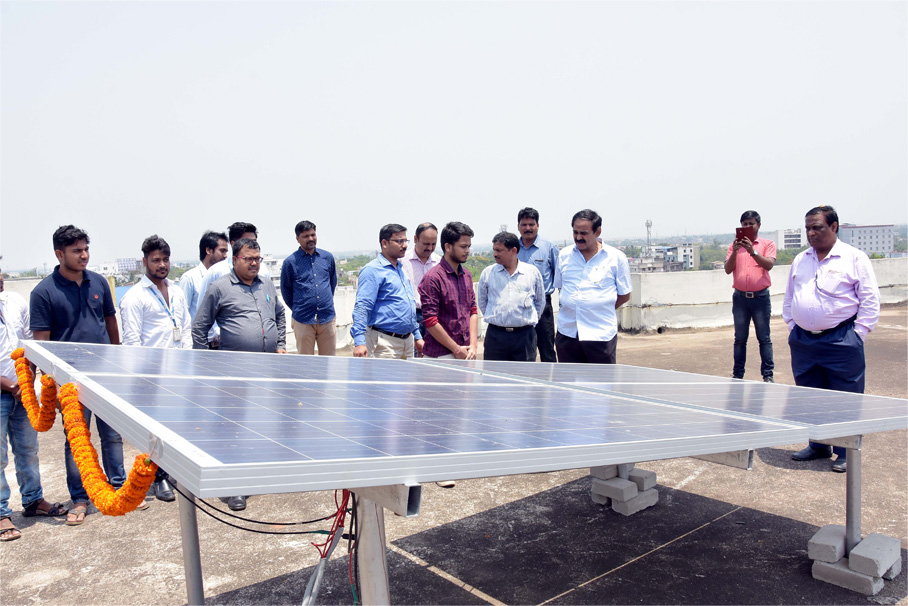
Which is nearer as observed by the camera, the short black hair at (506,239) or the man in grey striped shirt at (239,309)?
the man in grey striped shirt at (239,309)

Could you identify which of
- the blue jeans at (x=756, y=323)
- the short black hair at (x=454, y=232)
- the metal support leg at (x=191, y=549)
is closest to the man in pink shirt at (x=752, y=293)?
the blue jeans at (x=756, y=323)

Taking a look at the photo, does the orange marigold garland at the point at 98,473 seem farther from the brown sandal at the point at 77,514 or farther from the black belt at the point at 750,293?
the black belt at the point at 750,293

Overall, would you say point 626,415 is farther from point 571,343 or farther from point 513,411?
point 571,343

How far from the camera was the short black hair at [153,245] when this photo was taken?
225 inches

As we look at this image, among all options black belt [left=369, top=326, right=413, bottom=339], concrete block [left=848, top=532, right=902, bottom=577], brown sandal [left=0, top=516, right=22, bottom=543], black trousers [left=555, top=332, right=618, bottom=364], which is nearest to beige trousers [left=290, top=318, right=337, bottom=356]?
black belt [left=369, top=326, right=413, bottom=339]

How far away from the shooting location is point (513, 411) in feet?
9.05

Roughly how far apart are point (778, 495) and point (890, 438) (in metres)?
2.09

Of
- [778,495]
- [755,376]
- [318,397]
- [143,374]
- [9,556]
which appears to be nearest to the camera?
[318,397]

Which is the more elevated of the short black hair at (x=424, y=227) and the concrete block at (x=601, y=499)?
the short black hair at (x=424, y=227)

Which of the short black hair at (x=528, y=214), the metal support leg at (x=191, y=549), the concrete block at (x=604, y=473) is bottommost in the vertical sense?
the concrete block at (x=604, y=473)

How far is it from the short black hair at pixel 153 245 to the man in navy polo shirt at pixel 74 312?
0.52m

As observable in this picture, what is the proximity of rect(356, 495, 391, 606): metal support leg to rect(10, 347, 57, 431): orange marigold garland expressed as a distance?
5.67 feet

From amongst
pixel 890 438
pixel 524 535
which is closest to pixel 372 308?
pixel 524 535

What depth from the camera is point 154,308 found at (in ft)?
18.6
